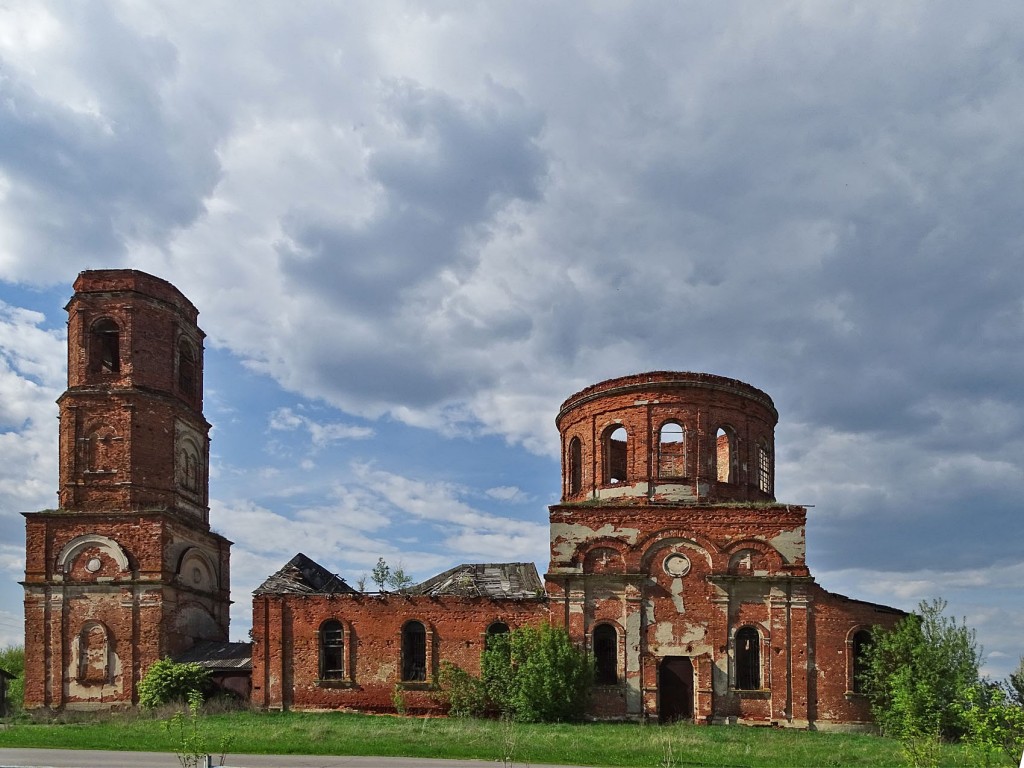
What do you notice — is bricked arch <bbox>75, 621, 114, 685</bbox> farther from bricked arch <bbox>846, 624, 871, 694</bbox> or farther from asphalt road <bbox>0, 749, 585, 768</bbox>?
bricked arch <bbox>846, 624, 871, 694</bbox>

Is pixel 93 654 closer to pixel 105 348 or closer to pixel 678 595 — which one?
pixel 105 348

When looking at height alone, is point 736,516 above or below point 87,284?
below

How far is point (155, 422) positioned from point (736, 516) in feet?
60.7

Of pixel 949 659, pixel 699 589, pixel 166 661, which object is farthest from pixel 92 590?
pixel 949 659

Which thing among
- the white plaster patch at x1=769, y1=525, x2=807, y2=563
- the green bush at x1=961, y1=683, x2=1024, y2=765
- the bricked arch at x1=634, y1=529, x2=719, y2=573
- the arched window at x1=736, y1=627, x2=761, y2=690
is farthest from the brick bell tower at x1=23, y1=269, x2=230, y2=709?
the green bush at x1=961, y1=683, x2=1024, y2=765

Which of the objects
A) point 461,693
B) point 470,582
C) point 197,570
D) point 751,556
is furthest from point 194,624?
point 751,556

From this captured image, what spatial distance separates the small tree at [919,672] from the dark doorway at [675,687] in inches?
187

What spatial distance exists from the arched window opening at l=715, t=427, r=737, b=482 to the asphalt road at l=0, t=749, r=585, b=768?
1424 centimetres

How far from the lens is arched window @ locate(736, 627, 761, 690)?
86.3 ft

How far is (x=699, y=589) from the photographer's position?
26734 millimetres

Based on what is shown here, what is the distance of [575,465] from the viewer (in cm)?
3066

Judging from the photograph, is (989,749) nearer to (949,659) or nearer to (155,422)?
(949,659)

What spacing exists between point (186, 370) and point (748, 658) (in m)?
20.9

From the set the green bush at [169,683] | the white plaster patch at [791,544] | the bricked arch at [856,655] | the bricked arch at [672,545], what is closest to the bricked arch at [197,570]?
the green bush at [169,683]
